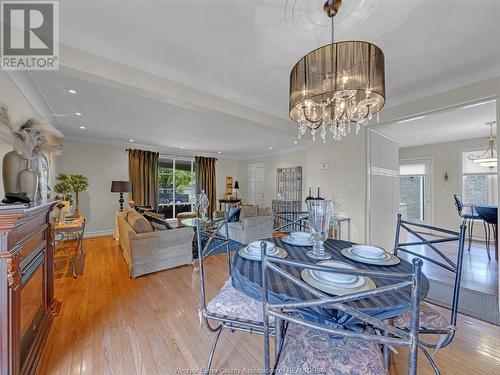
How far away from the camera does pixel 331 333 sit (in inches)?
26.4

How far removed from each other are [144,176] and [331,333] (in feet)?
19.8

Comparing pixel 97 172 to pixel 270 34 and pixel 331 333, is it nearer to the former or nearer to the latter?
pixel 270 34

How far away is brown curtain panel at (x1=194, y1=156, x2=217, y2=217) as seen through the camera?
682 centimetres

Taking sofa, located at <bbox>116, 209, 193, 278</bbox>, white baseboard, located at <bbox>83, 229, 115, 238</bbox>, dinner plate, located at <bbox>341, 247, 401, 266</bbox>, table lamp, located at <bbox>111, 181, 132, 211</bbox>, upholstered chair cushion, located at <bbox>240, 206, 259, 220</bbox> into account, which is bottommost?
white baseboard, located at <bbox>83, 229, 115, 238</bbox>

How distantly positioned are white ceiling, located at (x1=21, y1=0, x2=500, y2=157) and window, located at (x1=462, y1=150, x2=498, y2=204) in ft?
12.0

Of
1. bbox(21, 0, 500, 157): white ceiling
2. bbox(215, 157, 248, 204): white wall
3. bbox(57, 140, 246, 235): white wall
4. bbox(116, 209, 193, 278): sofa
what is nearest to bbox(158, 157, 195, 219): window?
bbox(215, 157, 248, 204): white wall

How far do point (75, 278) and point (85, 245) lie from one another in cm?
193

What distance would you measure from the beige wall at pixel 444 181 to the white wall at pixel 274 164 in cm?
320

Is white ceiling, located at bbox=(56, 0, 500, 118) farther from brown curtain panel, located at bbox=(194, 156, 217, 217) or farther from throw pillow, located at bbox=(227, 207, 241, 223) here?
brown curtain panel, located at bbox=(194, 156, 217, 217)

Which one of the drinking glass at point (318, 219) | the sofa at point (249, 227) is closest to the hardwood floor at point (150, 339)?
the drinking glass at point (318, 219)

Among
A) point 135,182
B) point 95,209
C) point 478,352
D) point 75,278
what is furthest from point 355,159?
point 95,209

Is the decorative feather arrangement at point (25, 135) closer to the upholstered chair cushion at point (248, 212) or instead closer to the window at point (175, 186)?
the upholstered chair cushion at point (248, 212)

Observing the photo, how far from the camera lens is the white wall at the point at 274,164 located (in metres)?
6.08

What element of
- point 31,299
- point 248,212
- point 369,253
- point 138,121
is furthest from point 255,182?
point 31,299
